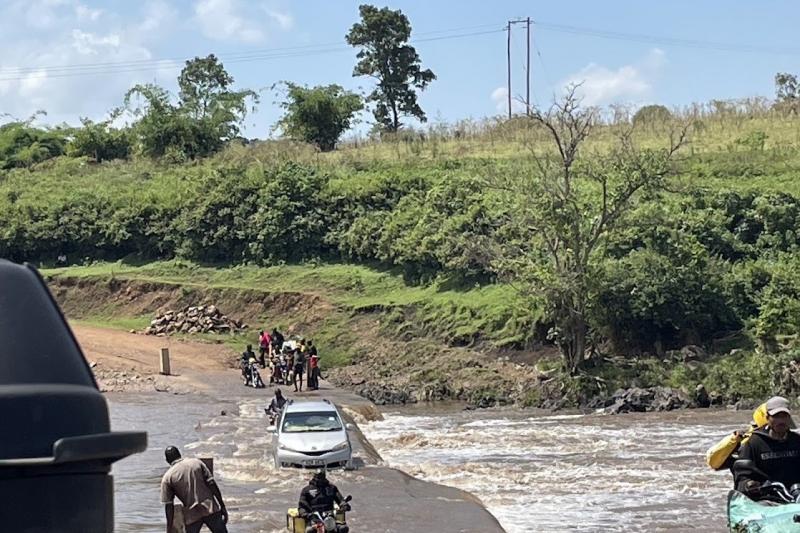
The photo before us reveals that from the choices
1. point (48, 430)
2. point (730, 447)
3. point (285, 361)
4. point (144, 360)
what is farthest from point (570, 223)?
point (48, 430)

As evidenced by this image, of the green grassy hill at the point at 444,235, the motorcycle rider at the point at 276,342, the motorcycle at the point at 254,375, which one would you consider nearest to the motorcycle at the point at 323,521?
the green grassy hill at the point at 444,235

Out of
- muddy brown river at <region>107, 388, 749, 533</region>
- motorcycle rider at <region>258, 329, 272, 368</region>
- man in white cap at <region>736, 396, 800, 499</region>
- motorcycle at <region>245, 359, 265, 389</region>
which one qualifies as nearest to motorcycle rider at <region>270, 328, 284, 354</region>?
motorcycle rider at <region>258, 329, 272, 368</region>

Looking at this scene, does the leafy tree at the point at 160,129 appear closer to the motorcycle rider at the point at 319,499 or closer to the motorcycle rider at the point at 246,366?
the motorcycle rider at the point at 246,366

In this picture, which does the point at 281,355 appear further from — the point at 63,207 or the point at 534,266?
the point at 63,207

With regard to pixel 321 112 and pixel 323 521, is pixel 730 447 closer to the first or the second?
pixel 323 521

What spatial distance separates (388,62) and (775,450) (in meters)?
81.4

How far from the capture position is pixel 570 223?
1697 inches

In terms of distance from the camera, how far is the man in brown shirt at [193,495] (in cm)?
1315

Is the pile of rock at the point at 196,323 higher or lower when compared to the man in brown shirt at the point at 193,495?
lower

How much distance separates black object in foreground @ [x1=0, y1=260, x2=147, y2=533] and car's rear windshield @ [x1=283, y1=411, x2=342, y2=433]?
21.5m

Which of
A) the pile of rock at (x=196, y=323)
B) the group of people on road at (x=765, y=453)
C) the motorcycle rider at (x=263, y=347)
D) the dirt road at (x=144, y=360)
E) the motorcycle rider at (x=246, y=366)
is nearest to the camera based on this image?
the group of people on road at (x=765, y=453)

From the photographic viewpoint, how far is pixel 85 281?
191 ft

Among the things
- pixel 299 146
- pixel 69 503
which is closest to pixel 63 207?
pixel 299 146

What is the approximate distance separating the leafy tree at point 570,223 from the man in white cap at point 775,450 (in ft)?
108
